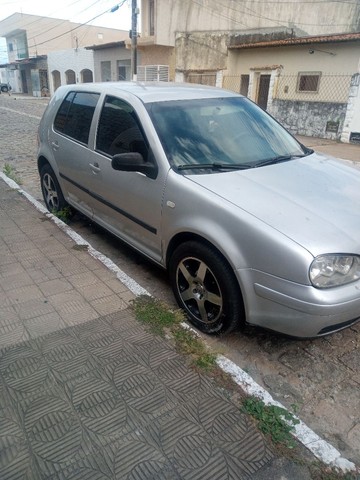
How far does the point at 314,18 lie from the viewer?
25625mm

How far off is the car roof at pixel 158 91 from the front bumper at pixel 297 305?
6.16ft

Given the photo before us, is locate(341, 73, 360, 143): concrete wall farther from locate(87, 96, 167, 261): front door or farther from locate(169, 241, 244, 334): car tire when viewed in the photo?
locate(169, 241, 244, 334): car tire

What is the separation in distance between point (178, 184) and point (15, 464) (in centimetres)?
196

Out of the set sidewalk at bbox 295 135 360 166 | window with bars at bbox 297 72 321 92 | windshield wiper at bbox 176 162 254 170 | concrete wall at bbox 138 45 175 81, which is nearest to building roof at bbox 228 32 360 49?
window with bars at bbox 297 72 321 92

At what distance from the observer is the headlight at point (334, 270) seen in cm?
217

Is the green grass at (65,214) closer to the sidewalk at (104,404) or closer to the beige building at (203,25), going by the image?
the sidewalk at (104,404)

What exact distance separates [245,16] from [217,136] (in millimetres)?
24082

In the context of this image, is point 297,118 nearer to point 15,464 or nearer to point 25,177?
point 25,177

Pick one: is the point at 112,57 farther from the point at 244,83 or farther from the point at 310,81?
the point at 310,81

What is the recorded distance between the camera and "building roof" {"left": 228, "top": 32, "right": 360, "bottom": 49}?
14047mm

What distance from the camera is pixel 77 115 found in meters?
4.28

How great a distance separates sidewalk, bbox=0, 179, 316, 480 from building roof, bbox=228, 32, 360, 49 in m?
14.9

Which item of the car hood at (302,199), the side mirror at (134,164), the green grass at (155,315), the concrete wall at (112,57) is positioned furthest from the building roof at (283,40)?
the green grass at (155,315)

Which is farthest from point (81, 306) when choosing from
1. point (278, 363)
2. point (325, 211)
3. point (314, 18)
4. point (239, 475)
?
point (314, 18)
